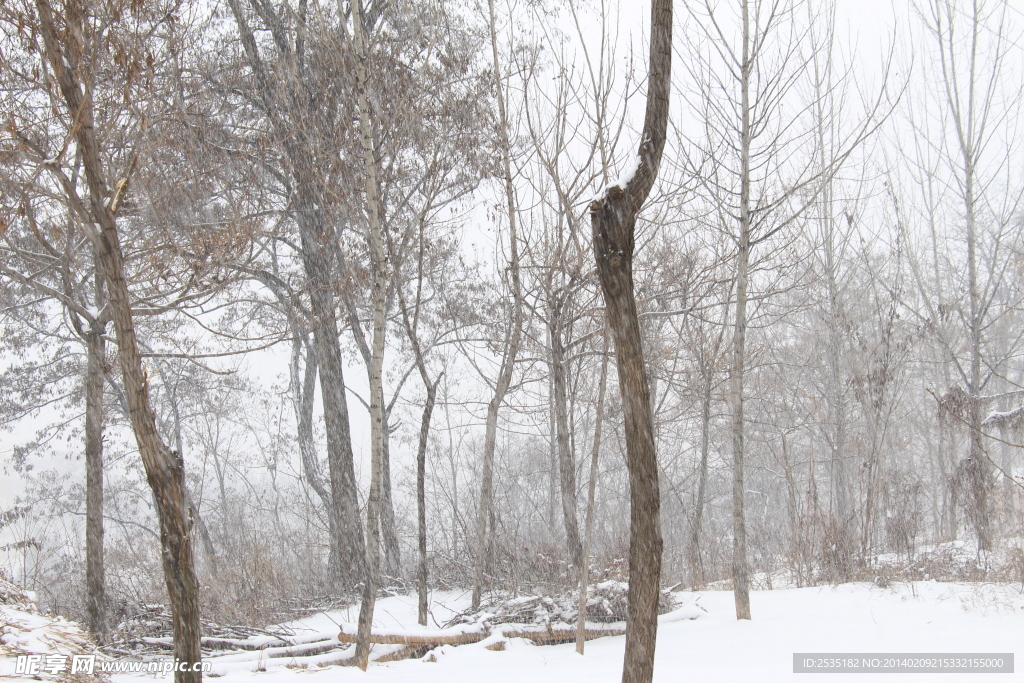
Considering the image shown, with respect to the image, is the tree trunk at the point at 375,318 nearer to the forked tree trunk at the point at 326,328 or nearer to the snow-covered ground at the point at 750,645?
the snow-covered ground at the point at 750,645

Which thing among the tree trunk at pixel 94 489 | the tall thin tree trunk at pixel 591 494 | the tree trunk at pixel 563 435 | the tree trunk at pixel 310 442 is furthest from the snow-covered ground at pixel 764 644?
the tree trunk at pixel 310 442

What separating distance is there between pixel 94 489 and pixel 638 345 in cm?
635

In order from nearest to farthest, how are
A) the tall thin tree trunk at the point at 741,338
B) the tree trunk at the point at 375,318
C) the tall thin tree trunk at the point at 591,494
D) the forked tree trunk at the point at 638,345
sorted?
the forked tree trunk at the point at 638,345 → the tall thin tree trunk at the point at 591,494 → the tree trunk at the point at 375,318 → the tall thin tree trunk at the point at 741,338

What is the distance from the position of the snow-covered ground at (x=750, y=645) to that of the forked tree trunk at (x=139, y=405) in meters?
1.19

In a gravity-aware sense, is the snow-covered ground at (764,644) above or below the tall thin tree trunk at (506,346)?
below

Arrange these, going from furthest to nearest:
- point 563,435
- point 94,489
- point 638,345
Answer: point 563,435 < point 94,489 < point 638,345

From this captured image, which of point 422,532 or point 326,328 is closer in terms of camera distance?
point 422,532

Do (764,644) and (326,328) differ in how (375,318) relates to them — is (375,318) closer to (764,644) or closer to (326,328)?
(764,644)

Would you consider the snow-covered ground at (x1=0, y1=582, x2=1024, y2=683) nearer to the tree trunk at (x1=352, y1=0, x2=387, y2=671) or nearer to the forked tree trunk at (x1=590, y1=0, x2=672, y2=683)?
the tree trunk at (x1=352, y1=0, x2=387, y2=671)

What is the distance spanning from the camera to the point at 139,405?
3.13 metres

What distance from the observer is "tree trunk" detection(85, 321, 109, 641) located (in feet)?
21.2

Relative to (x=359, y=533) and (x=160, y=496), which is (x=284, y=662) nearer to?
(x=160, y=496)

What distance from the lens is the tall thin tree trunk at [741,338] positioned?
19.0 ft

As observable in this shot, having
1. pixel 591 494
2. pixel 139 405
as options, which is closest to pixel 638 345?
pixel 591 494
